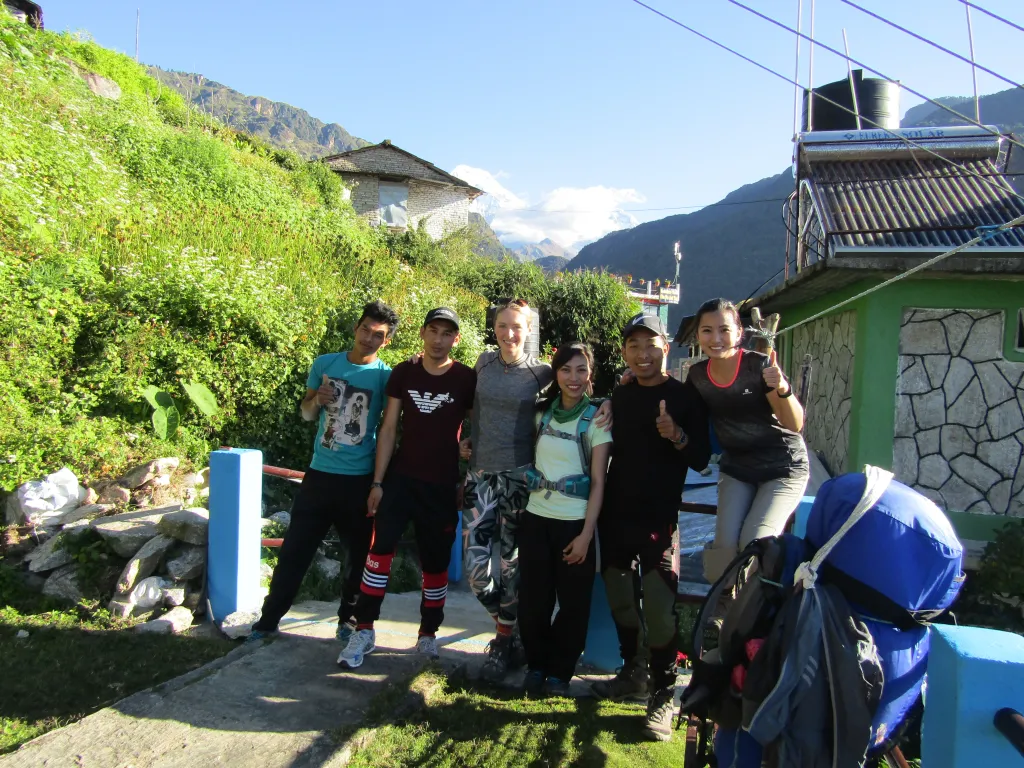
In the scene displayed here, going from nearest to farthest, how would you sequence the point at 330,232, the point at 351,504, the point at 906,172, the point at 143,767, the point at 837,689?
the point at 837,689 < the point at 143,767 < the point at 351,504 < the point at 906,172 < the point at 330,232

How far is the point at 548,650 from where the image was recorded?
346 cm

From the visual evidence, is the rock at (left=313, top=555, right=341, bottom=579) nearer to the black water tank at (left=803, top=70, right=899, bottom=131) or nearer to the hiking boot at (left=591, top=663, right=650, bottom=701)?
the hiking boot at (left=591, top=663, right=650, bottom=701)

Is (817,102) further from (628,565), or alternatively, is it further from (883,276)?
(628,565)

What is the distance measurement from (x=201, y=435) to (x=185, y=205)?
5411 mm

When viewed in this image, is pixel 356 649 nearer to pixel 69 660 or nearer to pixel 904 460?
pixel 69 660

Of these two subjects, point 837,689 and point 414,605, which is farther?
point 414,605

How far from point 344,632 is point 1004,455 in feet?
23.9

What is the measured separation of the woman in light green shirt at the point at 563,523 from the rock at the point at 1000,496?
6.34 meters

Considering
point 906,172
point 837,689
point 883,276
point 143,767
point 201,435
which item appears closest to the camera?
point 837,689

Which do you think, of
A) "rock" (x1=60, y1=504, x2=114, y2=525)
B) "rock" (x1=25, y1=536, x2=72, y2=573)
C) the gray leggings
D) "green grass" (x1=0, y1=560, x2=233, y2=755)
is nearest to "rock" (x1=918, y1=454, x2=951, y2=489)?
the gray leggings

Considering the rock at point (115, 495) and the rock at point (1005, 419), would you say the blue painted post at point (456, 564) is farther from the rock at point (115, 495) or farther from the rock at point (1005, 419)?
the rock at point (1005, 419)

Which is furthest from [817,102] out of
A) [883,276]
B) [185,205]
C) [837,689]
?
[837,689]

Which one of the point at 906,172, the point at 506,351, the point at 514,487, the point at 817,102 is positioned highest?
the point at 817,102

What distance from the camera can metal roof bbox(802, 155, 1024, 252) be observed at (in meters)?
7.06
